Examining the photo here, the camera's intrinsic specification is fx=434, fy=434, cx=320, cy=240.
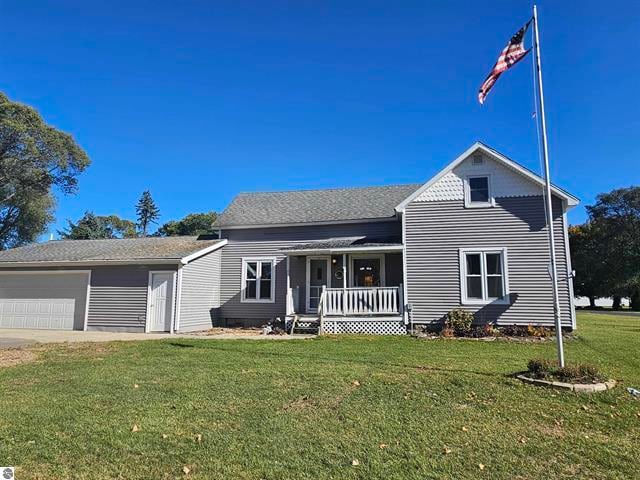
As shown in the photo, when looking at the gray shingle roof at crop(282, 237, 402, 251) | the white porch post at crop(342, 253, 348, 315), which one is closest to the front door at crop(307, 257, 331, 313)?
the gray shingle roof at crop(282, 237, 402, 251)

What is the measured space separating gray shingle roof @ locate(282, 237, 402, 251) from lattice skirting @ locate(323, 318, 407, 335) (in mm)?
2615

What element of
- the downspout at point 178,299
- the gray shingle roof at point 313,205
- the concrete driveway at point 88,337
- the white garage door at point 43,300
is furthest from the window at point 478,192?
the white garage door at point 43,300

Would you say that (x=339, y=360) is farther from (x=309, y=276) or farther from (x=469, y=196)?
(x=469, y=196)

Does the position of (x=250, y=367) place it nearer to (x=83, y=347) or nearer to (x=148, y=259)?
(x=83, y=347)

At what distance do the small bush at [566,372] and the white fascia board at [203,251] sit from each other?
11.9 metres

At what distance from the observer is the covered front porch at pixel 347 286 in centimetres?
1497

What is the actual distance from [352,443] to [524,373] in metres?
4.35

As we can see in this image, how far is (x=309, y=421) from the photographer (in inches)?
202

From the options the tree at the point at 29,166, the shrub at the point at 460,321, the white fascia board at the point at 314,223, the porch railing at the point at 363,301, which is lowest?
the shrub at the point at 460,321

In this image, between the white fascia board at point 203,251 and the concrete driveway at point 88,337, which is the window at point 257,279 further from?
the concrete driveway at point 88,337

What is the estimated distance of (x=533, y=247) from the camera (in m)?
14.4

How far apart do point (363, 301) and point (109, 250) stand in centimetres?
1096

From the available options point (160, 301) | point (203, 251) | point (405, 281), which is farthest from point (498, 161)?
point (160, 301)

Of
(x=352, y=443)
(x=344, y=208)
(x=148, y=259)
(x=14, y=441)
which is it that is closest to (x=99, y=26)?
(x=148, y=259)
